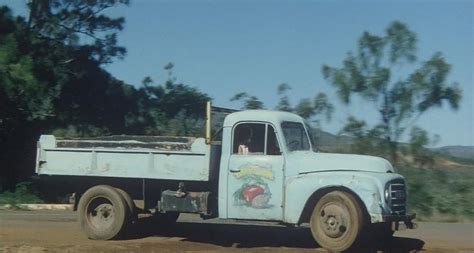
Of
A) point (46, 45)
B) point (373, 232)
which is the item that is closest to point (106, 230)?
point (373, 232)

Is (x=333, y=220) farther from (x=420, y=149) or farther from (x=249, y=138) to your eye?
(x=420, y=149)

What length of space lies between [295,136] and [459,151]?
1135cm

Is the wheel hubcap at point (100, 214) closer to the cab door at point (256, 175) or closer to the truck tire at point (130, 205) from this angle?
the truck tire at point (130, 205)

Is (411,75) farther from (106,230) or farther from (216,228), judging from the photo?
(106,230)

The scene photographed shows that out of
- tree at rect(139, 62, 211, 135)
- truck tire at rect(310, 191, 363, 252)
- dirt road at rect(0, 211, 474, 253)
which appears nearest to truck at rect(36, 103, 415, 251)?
truck tire at rect(310, 191, 363, 252)

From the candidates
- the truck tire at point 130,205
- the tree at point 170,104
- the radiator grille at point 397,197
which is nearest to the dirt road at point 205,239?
the truck tire at point 130,205

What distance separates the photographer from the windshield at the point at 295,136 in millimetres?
10961

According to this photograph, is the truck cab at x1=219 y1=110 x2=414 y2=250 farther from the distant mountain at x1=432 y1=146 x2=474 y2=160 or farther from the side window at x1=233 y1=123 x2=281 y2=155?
the distant mountain at x1=432 y1=146 x2=474 y2=160

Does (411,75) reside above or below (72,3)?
below

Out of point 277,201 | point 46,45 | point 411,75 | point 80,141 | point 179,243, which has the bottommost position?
point 179,243

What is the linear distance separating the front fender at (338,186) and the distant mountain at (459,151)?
923cm

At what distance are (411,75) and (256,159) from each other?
10.0 meters

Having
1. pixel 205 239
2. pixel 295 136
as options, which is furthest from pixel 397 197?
pixel 205 239

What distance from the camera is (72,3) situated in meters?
27.9
